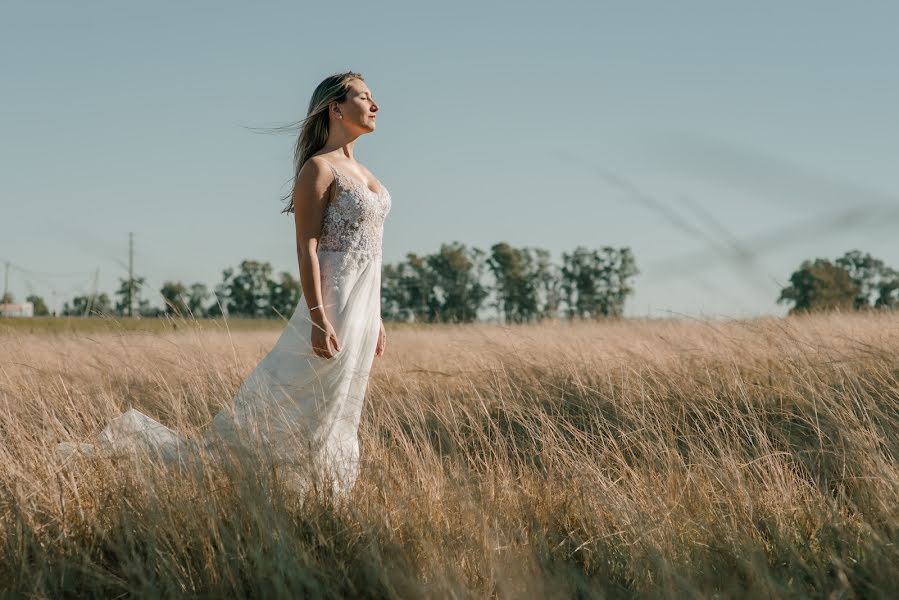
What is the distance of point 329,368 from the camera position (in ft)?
12.2

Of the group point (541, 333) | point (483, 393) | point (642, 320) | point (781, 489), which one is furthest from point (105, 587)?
point (642, 320)

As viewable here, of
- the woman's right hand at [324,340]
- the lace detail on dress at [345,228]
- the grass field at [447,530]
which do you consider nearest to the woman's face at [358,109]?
the lace detail on dress at [345,228]

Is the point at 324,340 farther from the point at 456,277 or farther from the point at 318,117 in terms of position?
the point at 456,277

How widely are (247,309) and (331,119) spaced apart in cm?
7512

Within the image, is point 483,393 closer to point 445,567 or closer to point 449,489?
point 449,489

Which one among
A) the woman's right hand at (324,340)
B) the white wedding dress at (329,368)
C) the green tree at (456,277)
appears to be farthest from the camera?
the green tree at (456,277)

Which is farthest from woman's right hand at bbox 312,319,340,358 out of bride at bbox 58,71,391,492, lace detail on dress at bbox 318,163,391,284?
lace detail on dress at bbox 318,163,391,284

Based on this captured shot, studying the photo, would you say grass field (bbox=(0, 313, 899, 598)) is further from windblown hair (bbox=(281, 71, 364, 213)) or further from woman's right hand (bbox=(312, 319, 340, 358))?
windblown hair (bbox=(281, 71, 364, 213))

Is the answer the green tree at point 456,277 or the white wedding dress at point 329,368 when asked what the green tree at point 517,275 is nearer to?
the green tree at point 456,277

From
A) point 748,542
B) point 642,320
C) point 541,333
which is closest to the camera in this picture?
point 748,542

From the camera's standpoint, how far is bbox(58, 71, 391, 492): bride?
11.6 ft

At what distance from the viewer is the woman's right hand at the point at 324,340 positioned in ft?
11.8

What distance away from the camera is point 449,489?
3084mm

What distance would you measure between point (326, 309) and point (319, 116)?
0.96 meters
